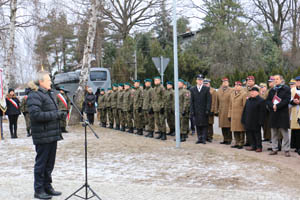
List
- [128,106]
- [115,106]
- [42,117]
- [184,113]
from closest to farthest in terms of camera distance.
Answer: [42,117]
[184,113]
[128,106]
[115,106]

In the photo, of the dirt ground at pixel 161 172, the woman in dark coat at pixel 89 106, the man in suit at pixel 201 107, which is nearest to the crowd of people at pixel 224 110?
the man in suit at pixel 201 107

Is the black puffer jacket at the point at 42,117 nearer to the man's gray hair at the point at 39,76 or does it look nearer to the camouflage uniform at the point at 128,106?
the man's gray hair at the point at 39,76

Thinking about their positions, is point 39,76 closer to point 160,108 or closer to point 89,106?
point 160,108

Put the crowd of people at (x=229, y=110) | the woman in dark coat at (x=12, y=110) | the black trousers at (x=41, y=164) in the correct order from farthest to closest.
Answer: the woman in dark coat at (x=12, y=110)
the crowd of people at (x=229, y=110)
the black trousers at (x=41, y=164)

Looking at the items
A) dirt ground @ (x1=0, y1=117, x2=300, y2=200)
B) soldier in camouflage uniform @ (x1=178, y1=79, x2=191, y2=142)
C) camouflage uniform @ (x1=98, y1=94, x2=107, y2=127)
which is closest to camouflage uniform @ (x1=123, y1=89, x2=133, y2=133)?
camouflage uniform @ (x1=98, y1=94, x2=107, y2=127)

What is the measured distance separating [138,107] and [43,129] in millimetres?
8051

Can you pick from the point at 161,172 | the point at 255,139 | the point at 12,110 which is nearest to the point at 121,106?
the point at 12,110

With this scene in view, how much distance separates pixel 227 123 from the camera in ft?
34.7

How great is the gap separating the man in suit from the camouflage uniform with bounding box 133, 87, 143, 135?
268 cm

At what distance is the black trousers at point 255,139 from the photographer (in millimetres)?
9414

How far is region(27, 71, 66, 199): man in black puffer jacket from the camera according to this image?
5.19m

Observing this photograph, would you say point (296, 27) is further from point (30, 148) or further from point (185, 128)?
point (30, 148)

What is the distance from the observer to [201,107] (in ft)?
35.7

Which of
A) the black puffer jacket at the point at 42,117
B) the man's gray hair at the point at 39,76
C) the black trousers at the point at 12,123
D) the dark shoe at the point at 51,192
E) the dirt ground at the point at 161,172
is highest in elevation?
the man's gray hair at the point at 39,76
